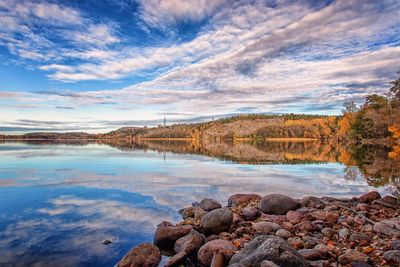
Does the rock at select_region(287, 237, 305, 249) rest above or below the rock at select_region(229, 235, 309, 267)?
below

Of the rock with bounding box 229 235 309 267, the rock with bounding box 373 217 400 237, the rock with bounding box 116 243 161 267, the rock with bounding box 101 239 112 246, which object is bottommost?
the rock with bounding box 101 239 112 246

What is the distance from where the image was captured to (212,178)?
26688 mm

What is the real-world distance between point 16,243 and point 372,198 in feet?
50.6

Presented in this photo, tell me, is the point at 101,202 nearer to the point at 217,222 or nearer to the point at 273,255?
the point at 217,222

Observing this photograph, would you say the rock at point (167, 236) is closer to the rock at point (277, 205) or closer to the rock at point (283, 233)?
the rock at point (283, 233)

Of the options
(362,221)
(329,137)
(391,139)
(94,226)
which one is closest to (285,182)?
(362,221)

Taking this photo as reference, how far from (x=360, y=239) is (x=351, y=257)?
181cm

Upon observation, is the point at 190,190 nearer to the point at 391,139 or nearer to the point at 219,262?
the point at 219,262

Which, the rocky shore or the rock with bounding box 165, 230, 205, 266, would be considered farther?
the rock with bounding box 165, 230, 205, 266

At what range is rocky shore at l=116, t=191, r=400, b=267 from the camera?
8.08m

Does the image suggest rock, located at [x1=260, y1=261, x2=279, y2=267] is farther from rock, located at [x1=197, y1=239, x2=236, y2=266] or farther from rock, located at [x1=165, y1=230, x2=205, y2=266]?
rock, located at [x1=165, y1=230, x2=205, y2=266]

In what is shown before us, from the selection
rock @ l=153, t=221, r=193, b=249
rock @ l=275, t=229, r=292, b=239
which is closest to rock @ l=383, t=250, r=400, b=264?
rock @ l=275, t=229, r=292, b=239

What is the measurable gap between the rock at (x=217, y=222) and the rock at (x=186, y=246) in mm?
1079

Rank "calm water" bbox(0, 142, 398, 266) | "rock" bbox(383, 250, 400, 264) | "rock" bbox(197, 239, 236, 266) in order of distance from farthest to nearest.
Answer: "calm water" bbox(0, 142, 398, 266) → "rock" bbox(197, 239, 236, 266) → "rock" bbox(383, 250, 400, 264)
